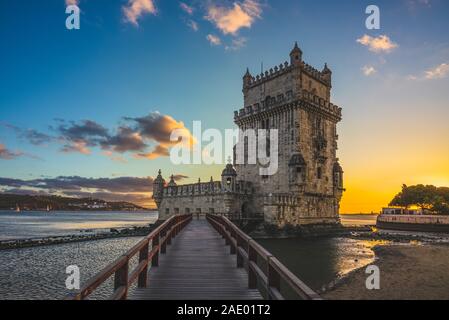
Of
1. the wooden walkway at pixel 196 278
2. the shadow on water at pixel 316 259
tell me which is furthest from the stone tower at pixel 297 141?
the wooden walkway at pixel 196 278

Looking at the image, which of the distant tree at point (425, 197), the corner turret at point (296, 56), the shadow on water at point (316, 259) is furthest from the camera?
the distant tree at point (425, 197)

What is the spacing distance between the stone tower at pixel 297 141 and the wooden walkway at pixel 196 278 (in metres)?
27.7

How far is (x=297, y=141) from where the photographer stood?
4109 cm

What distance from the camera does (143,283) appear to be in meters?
7.89

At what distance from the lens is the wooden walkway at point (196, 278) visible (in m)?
7.21

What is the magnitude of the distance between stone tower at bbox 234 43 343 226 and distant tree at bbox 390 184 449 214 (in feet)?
141

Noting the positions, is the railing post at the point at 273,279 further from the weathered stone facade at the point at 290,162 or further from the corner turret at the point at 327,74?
the corner turret at the point at 327,74

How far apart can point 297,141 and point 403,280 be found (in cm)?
2368

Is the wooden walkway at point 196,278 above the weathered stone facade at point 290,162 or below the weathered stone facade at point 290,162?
below

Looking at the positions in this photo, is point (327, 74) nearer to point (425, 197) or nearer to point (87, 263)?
point (87, 263)

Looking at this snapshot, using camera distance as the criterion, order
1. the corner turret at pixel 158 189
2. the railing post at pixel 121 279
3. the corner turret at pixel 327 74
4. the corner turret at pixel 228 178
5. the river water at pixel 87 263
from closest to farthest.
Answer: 1. the railing post at pixel 121 279
2. the river water at pixel 87 263
3. the corner turret at pixel 228 178
4. the corner turret at pixel 327 74
5. the corner turret at pixel 158 189

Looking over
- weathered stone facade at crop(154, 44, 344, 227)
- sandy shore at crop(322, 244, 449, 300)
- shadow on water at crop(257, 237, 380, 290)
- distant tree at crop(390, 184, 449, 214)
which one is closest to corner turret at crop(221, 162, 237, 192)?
weathered stone facade at crop(154, 44, 344, 227)

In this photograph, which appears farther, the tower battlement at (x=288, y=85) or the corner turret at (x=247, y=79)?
the corner turret at (x=247, y=79)

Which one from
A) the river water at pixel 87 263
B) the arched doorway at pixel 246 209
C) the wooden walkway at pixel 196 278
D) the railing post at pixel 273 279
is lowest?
the river water at pixel 87 263
